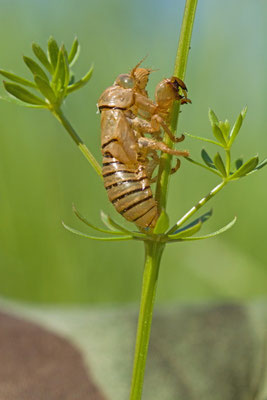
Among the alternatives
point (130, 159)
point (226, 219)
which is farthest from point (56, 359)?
point (226, 219)

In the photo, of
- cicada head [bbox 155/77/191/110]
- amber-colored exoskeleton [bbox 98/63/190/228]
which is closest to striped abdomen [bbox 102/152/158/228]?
amber-colored exoskeleton [bbox 98/63/190/228]

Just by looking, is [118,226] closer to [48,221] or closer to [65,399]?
A: [65,399]

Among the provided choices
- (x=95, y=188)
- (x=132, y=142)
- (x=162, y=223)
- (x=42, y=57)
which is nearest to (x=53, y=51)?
(x=42, y=57)

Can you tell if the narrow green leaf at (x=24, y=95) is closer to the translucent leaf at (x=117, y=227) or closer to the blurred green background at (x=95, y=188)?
the translucent leaf at (x=117, y=227)

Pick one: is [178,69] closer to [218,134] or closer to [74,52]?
[218,134]

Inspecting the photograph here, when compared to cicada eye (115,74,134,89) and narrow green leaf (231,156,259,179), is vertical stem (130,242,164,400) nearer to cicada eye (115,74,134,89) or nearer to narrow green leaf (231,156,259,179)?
narrow green leaf (231,156,259,179)

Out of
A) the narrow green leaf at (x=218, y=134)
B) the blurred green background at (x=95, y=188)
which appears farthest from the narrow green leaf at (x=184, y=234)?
the blurred green background at (x=95, y=188)
